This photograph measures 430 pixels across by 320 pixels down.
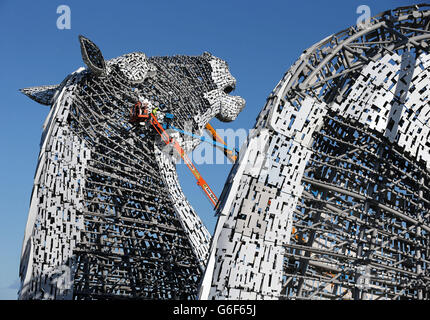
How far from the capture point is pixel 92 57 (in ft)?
60.9

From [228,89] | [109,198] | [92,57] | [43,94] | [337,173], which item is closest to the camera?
[337,173]

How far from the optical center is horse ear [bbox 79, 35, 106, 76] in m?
18.2

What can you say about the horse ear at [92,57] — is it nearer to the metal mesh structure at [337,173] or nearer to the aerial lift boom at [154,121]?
the aerial lift boom at [154,121]

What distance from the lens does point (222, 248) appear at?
10.5m

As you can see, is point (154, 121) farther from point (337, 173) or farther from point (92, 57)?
point (337, 173)

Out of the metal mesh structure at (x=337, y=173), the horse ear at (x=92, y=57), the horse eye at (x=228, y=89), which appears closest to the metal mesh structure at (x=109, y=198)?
the horse ear at (x=92, y=57)

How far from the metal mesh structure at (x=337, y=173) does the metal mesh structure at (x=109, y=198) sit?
642 cm

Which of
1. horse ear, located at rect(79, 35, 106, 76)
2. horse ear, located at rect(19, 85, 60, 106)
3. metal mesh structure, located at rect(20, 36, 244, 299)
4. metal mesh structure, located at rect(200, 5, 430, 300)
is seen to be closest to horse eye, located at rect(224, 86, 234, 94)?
metal mesh structure, located at rect(20, 36, 244, 299)

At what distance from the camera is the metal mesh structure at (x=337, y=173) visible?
10.8 m

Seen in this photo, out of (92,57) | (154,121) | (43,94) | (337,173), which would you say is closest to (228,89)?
(154,121)

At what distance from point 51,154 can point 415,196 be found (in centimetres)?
968

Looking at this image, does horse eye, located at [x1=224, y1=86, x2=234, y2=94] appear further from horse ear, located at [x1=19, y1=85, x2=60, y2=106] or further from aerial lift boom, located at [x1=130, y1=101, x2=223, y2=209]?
horse ear, located at [x1=19, y1=85, x2=60, y2=106]

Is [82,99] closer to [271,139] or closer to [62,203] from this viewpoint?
[62,203]

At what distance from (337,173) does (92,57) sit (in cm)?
876
